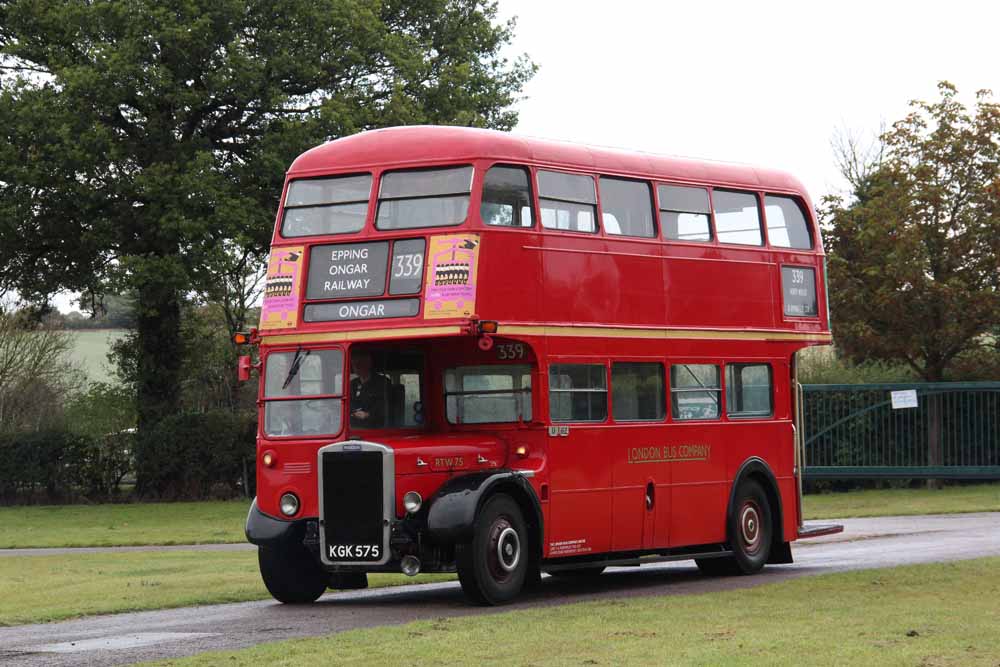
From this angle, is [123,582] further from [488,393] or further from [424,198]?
[424,198]

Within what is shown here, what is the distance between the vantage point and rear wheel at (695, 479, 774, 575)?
20.1 metres

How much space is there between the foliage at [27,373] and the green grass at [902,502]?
21701 millimetres

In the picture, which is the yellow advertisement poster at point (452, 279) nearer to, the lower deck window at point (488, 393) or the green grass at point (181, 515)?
the lower deck window at point (488, 393)

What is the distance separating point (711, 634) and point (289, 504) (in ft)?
17.6

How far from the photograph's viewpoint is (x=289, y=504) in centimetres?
1700

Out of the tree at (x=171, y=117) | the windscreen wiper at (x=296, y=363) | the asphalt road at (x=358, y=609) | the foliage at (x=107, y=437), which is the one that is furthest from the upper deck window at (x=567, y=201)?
the foliage at (x=107, y=437)

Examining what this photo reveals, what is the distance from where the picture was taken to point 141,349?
4234 cm

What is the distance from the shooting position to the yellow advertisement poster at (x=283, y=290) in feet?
56.7

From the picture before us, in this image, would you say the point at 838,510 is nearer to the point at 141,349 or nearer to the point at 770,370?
the point at 770,370

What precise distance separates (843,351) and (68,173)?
1835 cm

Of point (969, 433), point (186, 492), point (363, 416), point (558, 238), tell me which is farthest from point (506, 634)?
point (186, 492)

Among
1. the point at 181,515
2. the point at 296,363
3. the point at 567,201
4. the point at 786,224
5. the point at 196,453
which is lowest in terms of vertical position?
the point at 181,515

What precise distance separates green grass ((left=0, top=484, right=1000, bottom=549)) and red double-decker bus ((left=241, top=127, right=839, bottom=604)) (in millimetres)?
11878

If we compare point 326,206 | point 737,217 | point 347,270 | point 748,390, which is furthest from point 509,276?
point 748,390
